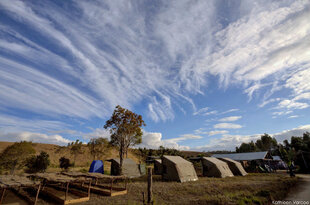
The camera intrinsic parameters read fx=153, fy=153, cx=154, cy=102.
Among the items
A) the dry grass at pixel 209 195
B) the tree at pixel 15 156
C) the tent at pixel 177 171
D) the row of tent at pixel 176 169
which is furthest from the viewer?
the tree at pixel 15 156

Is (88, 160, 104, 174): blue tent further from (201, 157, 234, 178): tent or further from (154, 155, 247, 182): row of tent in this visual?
(201, 157, 234, 178): tent

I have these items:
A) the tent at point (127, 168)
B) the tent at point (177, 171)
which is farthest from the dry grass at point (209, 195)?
the tent at point (127, 168)

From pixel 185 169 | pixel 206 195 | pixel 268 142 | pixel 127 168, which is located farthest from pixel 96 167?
pixel 268 142

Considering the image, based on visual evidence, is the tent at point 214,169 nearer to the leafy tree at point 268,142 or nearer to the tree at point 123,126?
the tree at point 123,126

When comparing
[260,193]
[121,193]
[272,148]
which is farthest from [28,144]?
[272,148]

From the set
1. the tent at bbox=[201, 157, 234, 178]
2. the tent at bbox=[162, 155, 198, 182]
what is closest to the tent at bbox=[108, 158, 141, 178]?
the tent at bbox=[162, 155, 198, 182]

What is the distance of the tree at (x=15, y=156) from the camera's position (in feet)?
90.8

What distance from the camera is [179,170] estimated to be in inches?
820

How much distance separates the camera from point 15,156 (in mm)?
28188

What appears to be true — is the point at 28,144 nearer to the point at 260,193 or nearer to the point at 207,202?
the point at 207,202

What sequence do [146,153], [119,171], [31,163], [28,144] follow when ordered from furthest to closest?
[146,153], [28,144], [31,163], [119,171]

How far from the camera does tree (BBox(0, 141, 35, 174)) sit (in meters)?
27.7

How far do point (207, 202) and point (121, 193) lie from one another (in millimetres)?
7605

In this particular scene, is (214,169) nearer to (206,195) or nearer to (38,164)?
(206,195)
